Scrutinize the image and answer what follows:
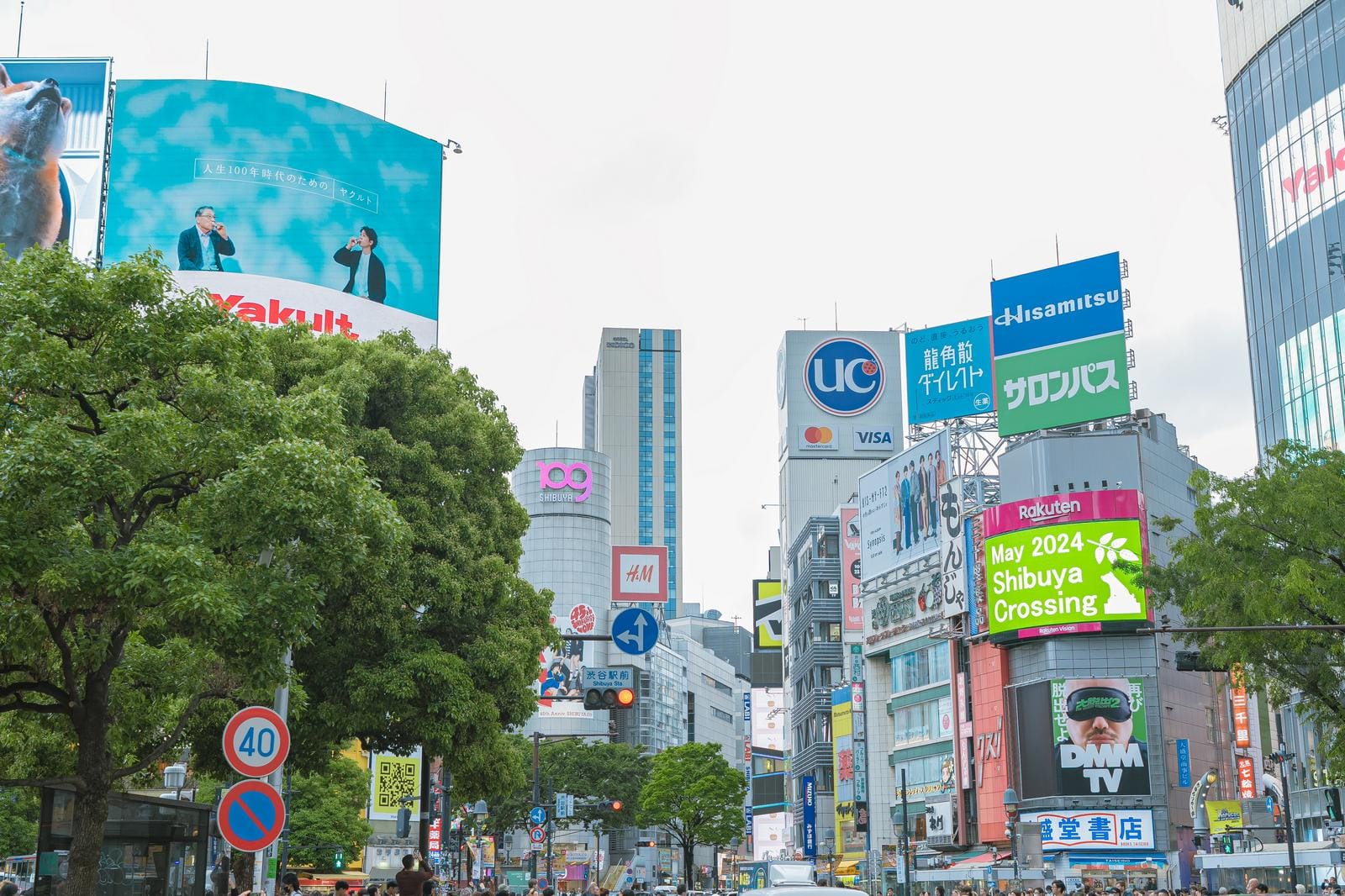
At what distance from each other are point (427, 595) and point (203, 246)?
103 feet

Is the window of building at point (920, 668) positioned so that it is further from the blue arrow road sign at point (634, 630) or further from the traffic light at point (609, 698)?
the blue arrow road sign at point (634, 630)

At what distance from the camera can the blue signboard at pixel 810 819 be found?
93.9 metres

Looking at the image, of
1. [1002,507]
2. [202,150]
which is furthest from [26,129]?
[1002,507]

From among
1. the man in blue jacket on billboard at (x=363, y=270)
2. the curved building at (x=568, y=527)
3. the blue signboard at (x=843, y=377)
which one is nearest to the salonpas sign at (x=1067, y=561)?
the man in blue jacket on billboard at (x=363, y=270)

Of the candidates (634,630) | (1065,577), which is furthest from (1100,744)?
(634,630)

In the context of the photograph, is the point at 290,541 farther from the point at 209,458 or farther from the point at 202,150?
the point at 202,150

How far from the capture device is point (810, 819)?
94.4 metres

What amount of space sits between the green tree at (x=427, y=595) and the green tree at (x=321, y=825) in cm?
4202

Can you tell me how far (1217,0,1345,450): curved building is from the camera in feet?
208

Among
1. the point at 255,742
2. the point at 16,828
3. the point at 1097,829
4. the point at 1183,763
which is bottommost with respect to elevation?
the point at 1097,829

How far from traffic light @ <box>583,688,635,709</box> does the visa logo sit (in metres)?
111

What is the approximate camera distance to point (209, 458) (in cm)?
1614

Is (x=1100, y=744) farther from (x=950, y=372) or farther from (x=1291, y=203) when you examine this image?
(x=1291, y=203)

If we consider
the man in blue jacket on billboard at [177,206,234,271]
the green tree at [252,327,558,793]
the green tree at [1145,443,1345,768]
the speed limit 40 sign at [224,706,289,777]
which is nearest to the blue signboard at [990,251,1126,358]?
the man in blue jacket on billboard at [177,206,234,271]
